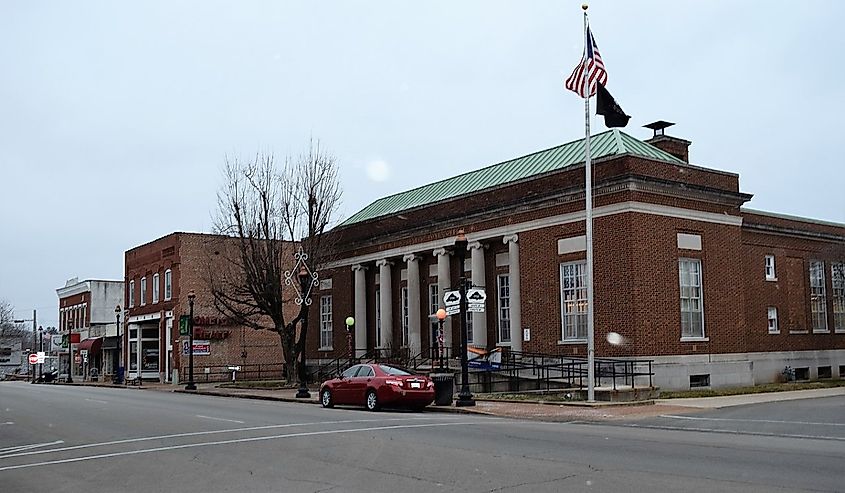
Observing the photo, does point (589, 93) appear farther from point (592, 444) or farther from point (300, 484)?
point (300, 484)

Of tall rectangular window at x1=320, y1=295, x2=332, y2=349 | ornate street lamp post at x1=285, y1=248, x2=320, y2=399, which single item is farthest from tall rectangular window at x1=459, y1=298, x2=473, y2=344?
tall rectangular window at x1=320, y1=295, x2=332, y2=349

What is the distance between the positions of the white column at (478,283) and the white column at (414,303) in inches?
174

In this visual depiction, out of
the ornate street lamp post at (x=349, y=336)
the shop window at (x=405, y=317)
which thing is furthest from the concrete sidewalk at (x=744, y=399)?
the ornate street lamp post at (x=349, y=336)

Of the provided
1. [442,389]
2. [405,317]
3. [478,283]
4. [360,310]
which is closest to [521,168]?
[478,283]

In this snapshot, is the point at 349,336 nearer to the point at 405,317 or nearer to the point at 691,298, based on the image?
the point at 405,317

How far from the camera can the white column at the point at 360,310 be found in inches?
1800

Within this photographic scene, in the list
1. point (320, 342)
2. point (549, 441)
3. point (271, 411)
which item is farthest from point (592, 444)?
point (320, 342)

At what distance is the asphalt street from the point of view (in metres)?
11.7

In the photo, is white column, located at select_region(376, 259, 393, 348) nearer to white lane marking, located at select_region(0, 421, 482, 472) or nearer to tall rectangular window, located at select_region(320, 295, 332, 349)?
tall rectangular window, located at select_region(320, 295, 332, 349)

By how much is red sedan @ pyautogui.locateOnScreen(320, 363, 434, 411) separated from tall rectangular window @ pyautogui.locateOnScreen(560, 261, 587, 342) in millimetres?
8825

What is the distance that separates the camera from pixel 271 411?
26.2m

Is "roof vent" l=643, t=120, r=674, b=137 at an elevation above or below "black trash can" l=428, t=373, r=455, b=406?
above

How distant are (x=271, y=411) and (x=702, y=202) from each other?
18.0 m

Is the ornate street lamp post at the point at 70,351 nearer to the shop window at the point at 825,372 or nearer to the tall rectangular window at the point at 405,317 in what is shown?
the tall rectangular window at the point at 405,317
